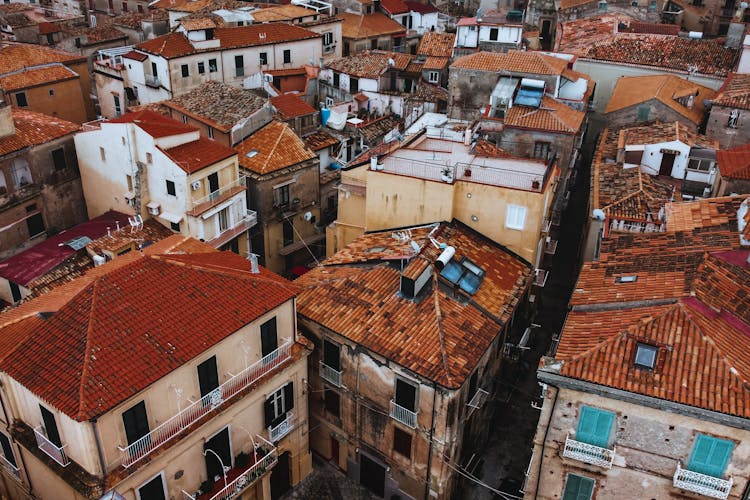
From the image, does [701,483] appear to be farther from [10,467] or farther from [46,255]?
[46,255]

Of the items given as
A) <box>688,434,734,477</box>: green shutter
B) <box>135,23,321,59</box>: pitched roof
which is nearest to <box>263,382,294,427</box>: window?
<box>688,434,734,477</box>: green shutter

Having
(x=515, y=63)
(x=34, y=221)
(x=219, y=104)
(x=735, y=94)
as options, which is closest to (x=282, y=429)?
(x=34, y=221)

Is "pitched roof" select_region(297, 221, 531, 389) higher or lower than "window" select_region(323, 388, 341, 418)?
higher

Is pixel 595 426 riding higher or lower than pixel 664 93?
lower

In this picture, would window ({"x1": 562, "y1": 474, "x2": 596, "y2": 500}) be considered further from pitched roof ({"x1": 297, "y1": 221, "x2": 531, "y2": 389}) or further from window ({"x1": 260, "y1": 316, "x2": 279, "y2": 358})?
window ({"x1": 260, "y1": 316, "x2": 279, "y2": 358})

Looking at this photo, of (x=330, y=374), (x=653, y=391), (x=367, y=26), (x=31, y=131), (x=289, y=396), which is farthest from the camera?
(x=367, y=26)

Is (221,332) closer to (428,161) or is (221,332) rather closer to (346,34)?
(428,161)

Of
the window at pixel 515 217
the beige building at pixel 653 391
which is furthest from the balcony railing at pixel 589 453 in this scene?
the window at pixel 515 217
